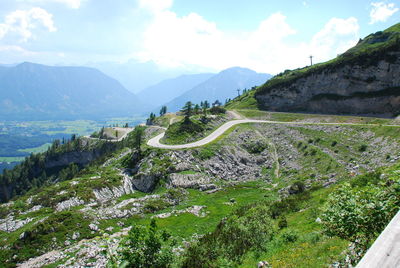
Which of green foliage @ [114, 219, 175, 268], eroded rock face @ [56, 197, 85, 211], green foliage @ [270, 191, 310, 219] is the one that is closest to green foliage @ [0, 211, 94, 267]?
eroded rock face @ [56, 197, 85, 211]

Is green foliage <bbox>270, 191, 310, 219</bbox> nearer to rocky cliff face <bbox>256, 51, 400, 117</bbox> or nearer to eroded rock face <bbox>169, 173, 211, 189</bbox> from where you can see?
eroded rock face <bbox>169, 173, 211, 189</bbox>

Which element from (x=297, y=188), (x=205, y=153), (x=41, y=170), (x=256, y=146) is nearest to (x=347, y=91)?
(x=256, y=146)

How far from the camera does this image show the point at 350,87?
111562mm

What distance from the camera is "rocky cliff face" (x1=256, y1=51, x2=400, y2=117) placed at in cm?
9956

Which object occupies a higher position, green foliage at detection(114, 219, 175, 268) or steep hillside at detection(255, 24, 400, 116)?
steep hillside at detection(255, 24, 400, 116)

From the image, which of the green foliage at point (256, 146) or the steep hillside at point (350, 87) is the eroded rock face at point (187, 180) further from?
the steep hillside at point (350, 87)

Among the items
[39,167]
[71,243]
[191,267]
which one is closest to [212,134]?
[71,243]

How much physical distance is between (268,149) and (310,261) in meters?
73.8

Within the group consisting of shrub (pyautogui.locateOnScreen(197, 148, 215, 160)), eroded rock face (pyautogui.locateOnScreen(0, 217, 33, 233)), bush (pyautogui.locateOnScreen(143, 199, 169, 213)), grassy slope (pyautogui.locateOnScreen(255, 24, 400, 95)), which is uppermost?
grassy slope (pyautogui.locateOnScreen(255, 24, 400, 95))

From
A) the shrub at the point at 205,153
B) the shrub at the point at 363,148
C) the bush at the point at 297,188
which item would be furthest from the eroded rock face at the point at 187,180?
the shrub at the point at 363,148

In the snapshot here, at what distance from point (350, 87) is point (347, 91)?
1.98m

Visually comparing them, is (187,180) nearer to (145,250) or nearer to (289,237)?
(289,237)

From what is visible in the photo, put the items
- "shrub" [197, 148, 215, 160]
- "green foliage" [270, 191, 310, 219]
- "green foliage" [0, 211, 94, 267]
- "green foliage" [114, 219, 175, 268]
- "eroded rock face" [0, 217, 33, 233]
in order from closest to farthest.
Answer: "green foliage" [114, 219, 175, 268]
"green foliage" [270, 191, 310, 219]
"green foliage" [0, 211, 94, 267]
"eroded rock face" [0, 217, 33, 233]
"shrub" [197, 148, 215, 160]

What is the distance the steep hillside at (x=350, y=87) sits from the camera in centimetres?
10006
